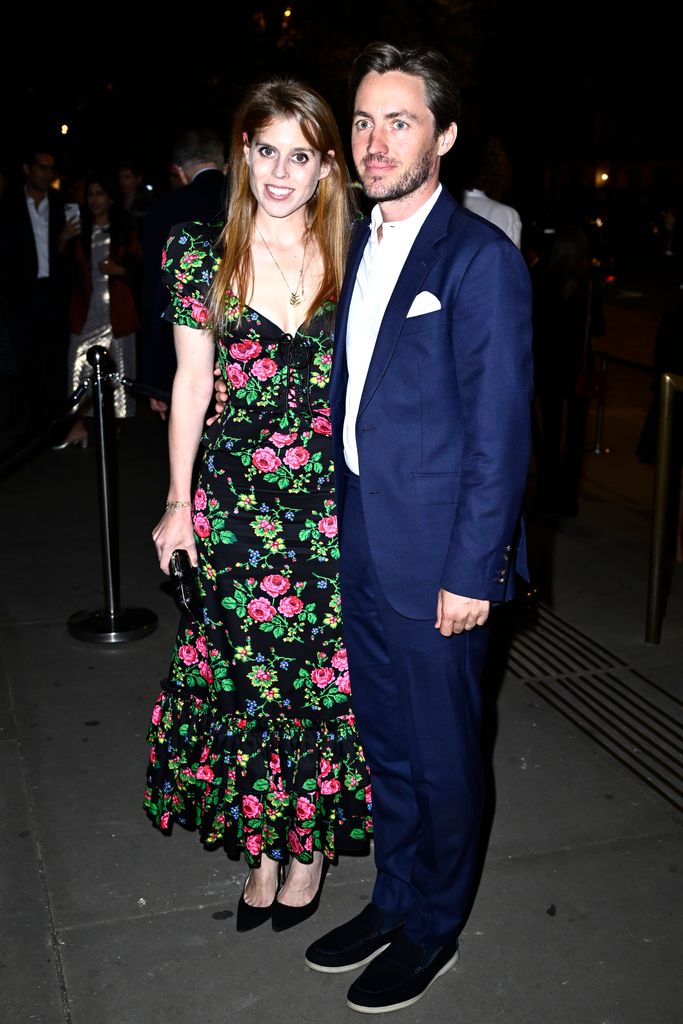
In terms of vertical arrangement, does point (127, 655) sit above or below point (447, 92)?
below

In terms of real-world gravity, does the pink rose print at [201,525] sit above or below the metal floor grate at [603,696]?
above

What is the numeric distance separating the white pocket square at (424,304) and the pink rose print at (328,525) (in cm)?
69

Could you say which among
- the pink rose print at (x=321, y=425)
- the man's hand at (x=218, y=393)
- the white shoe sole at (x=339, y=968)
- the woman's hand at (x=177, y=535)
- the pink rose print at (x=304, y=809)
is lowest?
the white shoe sole at (x=339, y=968)

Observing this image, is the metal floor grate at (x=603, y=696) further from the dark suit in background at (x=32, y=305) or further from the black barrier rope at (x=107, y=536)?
the dark suit in background at (x=32, y=305)

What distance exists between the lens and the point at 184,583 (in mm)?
3123

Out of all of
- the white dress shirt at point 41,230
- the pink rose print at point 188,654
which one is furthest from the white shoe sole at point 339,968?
the white dress shirt at point 41,230

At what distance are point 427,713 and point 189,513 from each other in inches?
36.2

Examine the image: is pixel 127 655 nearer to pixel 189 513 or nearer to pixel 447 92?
pixel 189 513

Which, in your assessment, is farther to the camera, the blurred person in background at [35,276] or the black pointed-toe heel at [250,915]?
the blurred person in background at [35,276]

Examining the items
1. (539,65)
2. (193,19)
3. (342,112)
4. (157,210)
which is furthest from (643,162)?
(157,210)

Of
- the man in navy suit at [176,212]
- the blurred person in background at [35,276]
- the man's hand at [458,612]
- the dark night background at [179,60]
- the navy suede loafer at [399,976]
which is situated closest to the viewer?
the man's hand at [458,612]

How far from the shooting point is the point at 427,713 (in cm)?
276

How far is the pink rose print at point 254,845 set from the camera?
3143 mm

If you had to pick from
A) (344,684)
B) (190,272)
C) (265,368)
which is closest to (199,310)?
(190,272)
